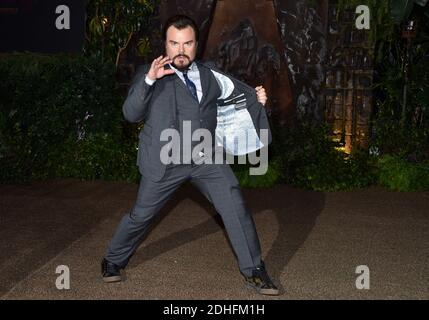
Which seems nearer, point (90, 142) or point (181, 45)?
point (181, 45)

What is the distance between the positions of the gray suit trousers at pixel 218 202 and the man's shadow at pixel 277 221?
1.86 ft

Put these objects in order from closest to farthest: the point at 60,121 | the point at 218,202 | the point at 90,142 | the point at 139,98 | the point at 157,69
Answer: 1. the point at 157,69
2. the point at 139,98
3. the point at 218,202
4. the point at 60,121
5. the point at 90,142

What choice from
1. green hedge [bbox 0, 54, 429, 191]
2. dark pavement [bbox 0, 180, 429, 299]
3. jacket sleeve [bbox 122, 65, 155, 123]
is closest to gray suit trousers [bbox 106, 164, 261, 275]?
dark pavement [bbox 0, 180, 429, 299]

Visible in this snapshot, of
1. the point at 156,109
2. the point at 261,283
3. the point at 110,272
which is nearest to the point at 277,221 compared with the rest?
the point at 261,283

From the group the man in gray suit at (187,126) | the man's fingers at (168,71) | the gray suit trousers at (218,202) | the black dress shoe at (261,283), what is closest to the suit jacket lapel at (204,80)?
the man in gray suit at (187,126)

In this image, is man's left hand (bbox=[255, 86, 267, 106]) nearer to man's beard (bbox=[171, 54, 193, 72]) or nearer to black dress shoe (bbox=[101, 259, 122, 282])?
man's beard (bbox=[171, 54, 193, 72])

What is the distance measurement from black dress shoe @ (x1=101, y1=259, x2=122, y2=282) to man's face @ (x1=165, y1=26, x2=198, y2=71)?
153cm

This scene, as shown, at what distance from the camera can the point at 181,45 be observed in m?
4.61

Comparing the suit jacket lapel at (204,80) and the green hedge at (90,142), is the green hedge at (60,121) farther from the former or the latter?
the suit jacket lapel at (204,80)

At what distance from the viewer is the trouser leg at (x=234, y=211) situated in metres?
4.82

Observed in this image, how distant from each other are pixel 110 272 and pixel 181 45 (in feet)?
5.59

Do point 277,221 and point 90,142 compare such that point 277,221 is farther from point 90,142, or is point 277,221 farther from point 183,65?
point 90,142

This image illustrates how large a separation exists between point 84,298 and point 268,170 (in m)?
4.62

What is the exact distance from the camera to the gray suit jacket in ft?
15.2
